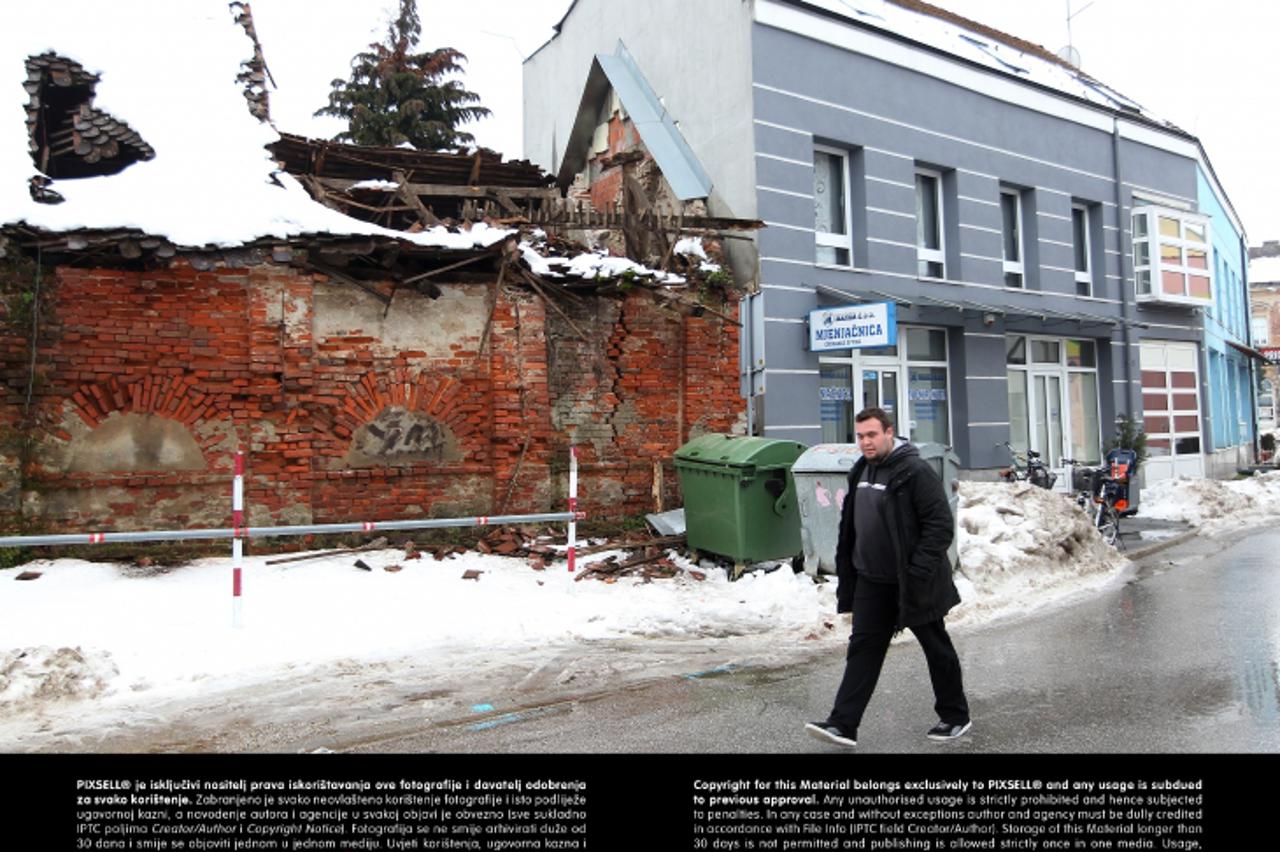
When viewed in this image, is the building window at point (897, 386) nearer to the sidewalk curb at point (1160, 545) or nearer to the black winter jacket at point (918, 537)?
the sidewalk curb at point (1160, 545)

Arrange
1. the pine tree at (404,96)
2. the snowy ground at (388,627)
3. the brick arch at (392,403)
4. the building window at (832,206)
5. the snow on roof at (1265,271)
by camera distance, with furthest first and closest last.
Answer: the snow on roof at (1265,271), the pine tree at (404,96), the building window at (832,206), the brick arch at (392,403), the snowy ground at (388,627)

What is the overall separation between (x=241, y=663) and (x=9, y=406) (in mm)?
4045

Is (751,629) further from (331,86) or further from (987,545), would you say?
(331,86)

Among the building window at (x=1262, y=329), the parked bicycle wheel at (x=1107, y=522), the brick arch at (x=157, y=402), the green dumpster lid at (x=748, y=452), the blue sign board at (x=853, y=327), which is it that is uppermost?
the building window at (x=1262, y=329)

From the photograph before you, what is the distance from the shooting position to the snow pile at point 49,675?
5.61 m

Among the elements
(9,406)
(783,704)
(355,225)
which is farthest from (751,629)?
(9,406)

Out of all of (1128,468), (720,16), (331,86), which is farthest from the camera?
(331,86)

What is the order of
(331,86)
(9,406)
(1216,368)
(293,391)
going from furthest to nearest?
1. (331,86)
2. (1216,368)
3. (293,391)
4. (9,406)

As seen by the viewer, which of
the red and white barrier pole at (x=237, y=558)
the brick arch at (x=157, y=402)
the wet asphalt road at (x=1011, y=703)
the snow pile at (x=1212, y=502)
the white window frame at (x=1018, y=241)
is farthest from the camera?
the white window frame at (x=1018, y=241)

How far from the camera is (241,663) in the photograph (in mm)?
6523

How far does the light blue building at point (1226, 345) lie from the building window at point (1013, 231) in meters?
7.05

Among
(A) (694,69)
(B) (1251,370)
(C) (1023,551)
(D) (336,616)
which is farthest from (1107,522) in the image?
(B) (1251,370)

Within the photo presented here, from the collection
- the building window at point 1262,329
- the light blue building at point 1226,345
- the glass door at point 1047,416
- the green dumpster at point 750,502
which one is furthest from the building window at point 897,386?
the building window at point 1262,329

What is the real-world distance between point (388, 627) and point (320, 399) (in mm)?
3177
